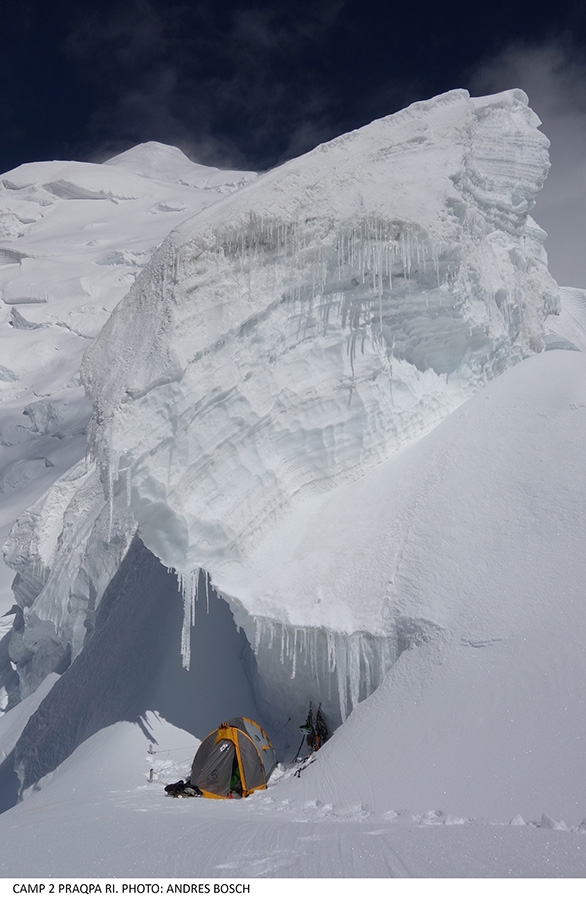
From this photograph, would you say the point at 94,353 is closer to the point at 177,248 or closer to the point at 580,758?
the point at 177,248

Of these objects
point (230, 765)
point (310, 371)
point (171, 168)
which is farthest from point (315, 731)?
point (171, 168)

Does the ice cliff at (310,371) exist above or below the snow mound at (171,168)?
below

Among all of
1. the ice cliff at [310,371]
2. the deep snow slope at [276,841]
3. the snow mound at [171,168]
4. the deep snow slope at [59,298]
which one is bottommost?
the deep snow slope at [276,841]

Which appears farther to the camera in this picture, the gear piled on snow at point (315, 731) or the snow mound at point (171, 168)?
the snow mound at point (171, 168)

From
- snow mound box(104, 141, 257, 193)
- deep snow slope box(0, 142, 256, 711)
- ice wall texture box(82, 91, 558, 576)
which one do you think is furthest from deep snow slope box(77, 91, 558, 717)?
snow mound box(104, 141, 257, 193)

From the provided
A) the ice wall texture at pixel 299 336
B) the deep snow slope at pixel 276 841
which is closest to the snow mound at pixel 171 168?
the ice wall texture at pixel 299 336

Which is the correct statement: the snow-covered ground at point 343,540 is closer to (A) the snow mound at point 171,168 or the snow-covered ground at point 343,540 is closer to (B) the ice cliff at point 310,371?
(B) the ice cliff at point 310,371

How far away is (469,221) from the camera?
11438 mm

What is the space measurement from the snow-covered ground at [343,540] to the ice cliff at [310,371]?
0.14 ft

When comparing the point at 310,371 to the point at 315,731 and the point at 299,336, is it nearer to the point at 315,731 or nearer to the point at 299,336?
the point at 299,336

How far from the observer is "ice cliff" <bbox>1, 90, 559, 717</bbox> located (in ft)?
27.9

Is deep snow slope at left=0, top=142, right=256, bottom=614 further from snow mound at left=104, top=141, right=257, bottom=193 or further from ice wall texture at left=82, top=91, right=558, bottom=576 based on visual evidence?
ice wall texture at left=82, top=91, right=558, bottom=576

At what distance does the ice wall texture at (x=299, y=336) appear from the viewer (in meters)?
8.89

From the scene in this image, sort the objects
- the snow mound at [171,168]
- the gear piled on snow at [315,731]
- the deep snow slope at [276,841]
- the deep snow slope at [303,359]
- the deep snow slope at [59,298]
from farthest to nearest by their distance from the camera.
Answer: the snow mound at [171,168] < the deep snow slope at [59,298] < the deep snow slope at [303,359] < the gear piled on snow at [315,731] < the deep snow slope at [276,841]
